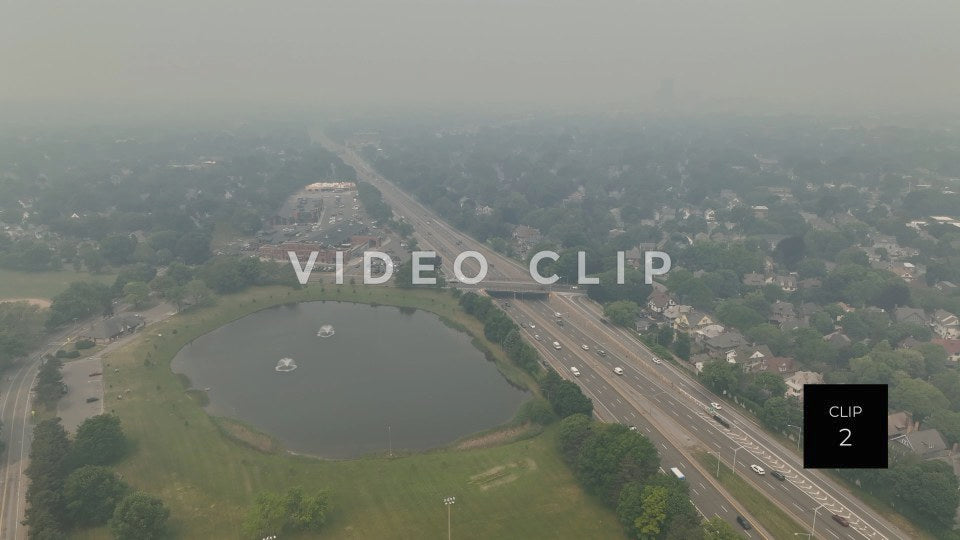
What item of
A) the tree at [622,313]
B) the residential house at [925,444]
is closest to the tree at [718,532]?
the residential house at [925,444]

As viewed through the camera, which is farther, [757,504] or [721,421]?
[721,421]

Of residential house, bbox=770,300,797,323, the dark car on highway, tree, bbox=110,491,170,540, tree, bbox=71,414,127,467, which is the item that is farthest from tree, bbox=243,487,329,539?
residential house, bbox=770,300,797,323

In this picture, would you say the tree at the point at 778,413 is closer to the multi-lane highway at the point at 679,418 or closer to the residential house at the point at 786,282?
the multi-lane highway at the point at 679,418

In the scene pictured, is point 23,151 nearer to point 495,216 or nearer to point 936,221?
point 495,216

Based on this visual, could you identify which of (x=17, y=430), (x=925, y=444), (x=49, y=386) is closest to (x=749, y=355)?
(x=925, y=444)

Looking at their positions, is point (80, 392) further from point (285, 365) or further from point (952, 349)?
point (952, 349)

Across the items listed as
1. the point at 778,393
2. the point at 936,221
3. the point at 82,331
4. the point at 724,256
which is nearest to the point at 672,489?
the point at 778,393

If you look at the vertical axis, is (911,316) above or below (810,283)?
below
